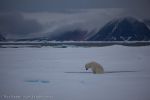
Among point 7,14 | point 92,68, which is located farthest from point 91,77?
point 7,14

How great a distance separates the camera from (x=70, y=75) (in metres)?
1.61

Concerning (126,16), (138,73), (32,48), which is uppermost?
(126,16)

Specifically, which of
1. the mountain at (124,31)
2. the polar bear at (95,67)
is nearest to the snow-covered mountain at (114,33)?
the mountain at (124,31)

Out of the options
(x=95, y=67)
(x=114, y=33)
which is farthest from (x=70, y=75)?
(x=114, y=33)

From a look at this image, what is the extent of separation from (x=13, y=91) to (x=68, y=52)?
457 millimetres

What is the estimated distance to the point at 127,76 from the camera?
5.28ft

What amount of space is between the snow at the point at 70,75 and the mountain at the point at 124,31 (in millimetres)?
70

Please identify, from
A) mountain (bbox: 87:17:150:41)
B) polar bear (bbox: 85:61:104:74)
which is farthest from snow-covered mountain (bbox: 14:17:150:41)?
polar bear (bbox: 85:61:104:74)

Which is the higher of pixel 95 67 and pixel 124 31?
pixel 124 31

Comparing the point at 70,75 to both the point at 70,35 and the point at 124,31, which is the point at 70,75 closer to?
the point at 70,35

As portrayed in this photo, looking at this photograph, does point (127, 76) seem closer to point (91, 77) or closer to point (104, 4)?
point (91, 77)

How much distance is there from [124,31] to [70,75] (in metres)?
0.48

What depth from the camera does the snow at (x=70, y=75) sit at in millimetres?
1604

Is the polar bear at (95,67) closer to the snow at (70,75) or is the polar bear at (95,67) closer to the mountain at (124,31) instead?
the snow at (70,75)
